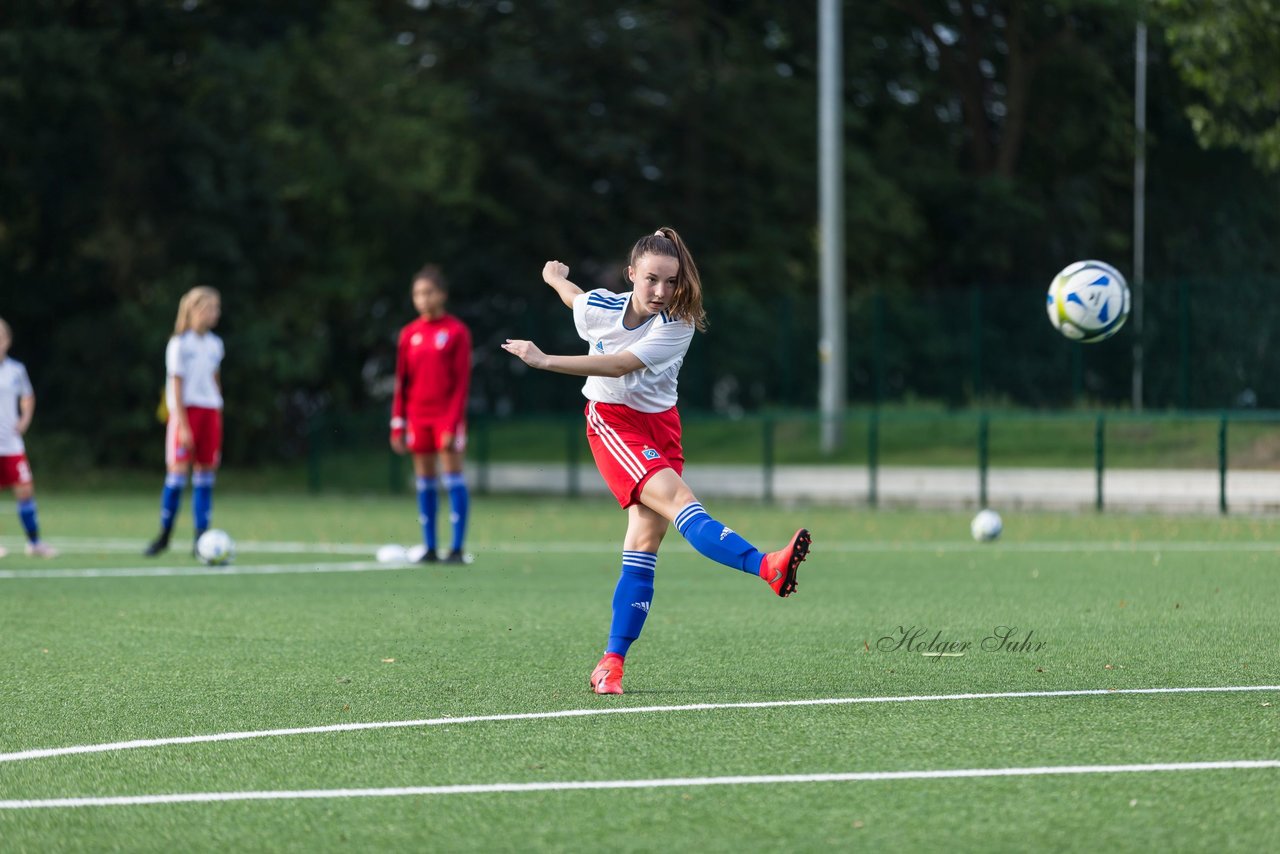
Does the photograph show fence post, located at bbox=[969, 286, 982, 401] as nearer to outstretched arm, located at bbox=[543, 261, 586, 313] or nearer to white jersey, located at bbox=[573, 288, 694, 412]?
outstretched arm, located at bbox=[543, 261, 586, 313]

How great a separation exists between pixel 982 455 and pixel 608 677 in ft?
51.2

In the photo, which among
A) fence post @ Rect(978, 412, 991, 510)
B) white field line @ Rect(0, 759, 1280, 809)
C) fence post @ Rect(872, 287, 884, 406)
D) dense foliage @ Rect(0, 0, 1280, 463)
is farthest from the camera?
fence post @ Rect(872, 287, 884, 406)

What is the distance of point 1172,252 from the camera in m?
34.2

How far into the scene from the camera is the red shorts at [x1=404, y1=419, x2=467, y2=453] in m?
13.3

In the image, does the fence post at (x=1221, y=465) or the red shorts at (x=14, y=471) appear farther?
the fence post at (x=1221, y=465)

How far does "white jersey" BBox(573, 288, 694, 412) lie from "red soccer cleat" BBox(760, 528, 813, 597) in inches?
33.0

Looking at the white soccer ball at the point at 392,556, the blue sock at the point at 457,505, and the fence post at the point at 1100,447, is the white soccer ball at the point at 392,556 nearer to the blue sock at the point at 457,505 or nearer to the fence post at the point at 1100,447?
the blue sock at the point at 457,505

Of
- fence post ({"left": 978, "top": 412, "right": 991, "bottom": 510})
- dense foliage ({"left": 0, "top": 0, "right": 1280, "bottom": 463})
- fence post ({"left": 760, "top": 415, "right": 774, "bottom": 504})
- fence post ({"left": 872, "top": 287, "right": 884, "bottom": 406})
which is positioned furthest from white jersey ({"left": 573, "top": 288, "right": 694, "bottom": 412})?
fence post ({"left": 872, "top": 287, "right": 884, "bottom": 406})

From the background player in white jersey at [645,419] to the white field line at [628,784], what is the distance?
1.39m

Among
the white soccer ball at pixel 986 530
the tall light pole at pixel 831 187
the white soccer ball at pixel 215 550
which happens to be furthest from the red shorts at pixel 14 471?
the tall light pole at pixel 831 187

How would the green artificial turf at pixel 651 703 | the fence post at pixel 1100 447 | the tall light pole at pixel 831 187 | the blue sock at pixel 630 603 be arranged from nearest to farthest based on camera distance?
the green artificial turf at pixel 651 703 < the blue sock at pixel 630 603 < the fence post at pixel 1100 447 < the tall light pole at pixel 831 187

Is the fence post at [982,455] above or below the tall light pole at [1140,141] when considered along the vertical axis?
below

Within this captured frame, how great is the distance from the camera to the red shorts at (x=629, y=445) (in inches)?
279

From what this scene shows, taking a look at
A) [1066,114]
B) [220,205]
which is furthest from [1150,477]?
[1066,114]
